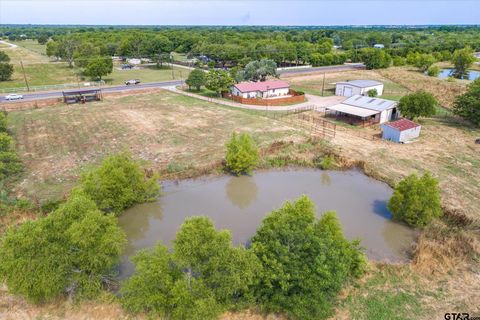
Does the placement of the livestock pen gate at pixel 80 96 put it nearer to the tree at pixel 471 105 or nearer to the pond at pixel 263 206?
the pond at pixel 263 206

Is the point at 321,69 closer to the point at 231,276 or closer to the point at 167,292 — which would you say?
the point at 231,276

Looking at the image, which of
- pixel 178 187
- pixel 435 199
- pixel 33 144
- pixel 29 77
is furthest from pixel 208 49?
pixel 435 199

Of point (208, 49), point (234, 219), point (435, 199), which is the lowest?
point (234, 219)

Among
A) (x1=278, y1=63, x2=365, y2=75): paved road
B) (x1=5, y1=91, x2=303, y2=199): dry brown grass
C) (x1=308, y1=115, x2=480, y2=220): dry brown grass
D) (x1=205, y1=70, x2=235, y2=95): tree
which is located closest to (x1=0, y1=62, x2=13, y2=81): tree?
(x1=5, y1=91, x2=303, y2=199): dry brown grass

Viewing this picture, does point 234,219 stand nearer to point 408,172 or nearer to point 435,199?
point 435,199

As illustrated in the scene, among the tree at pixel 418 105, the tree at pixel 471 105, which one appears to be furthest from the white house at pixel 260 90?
the tree at pixel 471 105

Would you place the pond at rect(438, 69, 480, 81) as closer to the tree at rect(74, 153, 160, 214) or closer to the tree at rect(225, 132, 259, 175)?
the tree at rect(225, 132, 259, 175)

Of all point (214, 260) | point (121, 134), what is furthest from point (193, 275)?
point (121, 134)
